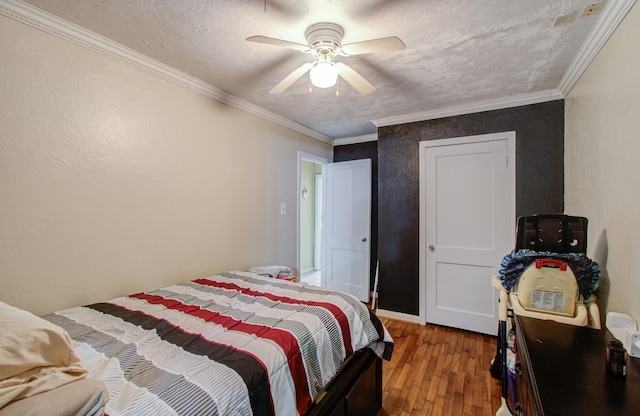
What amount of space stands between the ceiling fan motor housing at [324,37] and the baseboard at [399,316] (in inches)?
114

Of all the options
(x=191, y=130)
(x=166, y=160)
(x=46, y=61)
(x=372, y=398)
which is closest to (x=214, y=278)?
(x=166, y=160)

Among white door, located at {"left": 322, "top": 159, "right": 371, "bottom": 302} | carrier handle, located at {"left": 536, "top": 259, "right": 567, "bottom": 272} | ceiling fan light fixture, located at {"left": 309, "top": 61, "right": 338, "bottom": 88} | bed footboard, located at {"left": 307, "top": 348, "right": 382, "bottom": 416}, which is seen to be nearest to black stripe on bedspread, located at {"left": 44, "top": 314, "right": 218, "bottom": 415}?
bed footboard, located at {"left": 307, "top": 348, "right": 382, "bottom": 416}

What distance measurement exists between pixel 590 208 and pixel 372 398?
1977 millimetres

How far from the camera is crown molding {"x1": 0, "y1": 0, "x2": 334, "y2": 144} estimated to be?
154 centimetres

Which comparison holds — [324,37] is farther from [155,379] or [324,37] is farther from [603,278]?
[603,278]

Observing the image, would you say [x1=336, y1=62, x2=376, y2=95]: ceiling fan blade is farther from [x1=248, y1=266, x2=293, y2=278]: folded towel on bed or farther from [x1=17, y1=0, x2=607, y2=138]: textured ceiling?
[x1=248, y1=266, x2=293, y2=278]: folded towel on bed

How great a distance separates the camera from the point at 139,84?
206cm

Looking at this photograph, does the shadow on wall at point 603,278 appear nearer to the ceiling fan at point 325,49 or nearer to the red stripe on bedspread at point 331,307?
the red stripe on bedspread at point 331,307

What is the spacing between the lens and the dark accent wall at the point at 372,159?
4.07m

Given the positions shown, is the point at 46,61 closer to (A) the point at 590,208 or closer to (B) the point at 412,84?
(B) the point at 412,84

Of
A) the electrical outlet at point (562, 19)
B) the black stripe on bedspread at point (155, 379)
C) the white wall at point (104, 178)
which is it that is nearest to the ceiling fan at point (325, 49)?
the electrical outlet at point (562, 19)

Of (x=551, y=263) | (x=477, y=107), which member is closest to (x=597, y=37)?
(x=477, y=107)

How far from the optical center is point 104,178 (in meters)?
1.88

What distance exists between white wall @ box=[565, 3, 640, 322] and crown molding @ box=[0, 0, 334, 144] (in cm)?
271
